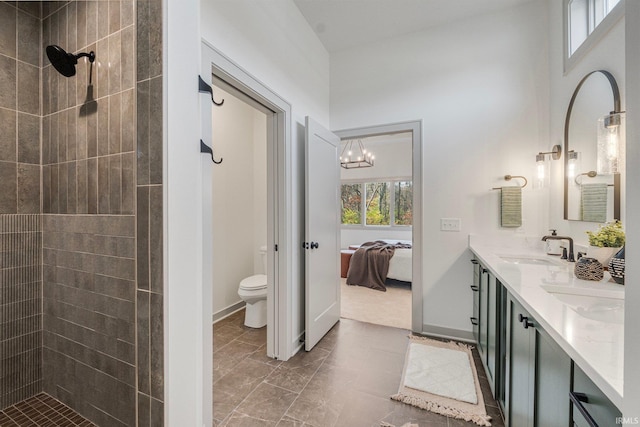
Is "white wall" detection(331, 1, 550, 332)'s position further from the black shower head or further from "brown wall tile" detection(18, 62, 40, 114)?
"brown wall tile" detection(18, 62, 40, 114)

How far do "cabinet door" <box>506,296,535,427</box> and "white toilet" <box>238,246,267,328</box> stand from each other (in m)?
2.04

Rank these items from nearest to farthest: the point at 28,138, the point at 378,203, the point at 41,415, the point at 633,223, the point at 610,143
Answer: the point at 633,223 < the point at 41,415 < the point at 28,138 < the point at 610,143 < the point at 378,203

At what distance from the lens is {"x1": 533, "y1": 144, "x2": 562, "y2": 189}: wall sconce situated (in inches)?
88.2

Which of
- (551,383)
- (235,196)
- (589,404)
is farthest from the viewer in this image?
(235,196)

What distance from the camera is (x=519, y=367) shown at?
1.21 metres

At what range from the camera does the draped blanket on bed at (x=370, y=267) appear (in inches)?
169

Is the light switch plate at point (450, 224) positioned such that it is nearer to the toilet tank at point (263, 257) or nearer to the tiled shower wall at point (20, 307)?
the toilet tank at point (263, 257)

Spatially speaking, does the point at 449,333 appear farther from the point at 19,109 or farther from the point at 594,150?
the point at 19,109

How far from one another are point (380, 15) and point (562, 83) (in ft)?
5.42

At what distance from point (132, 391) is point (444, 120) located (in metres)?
3.02

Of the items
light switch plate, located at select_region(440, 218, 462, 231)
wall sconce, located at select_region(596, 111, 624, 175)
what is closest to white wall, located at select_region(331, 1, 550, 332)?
light switch plate, located at select_region(440, 218, 462, 231)

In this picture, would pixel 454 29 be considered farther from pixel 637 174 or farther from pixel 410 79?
pixel 637 174

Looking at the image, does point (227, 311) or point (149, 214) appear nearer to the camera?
point (149, 214)

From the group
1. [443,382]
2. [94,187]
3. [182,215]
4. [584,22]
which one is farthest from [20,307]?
[584,22]
